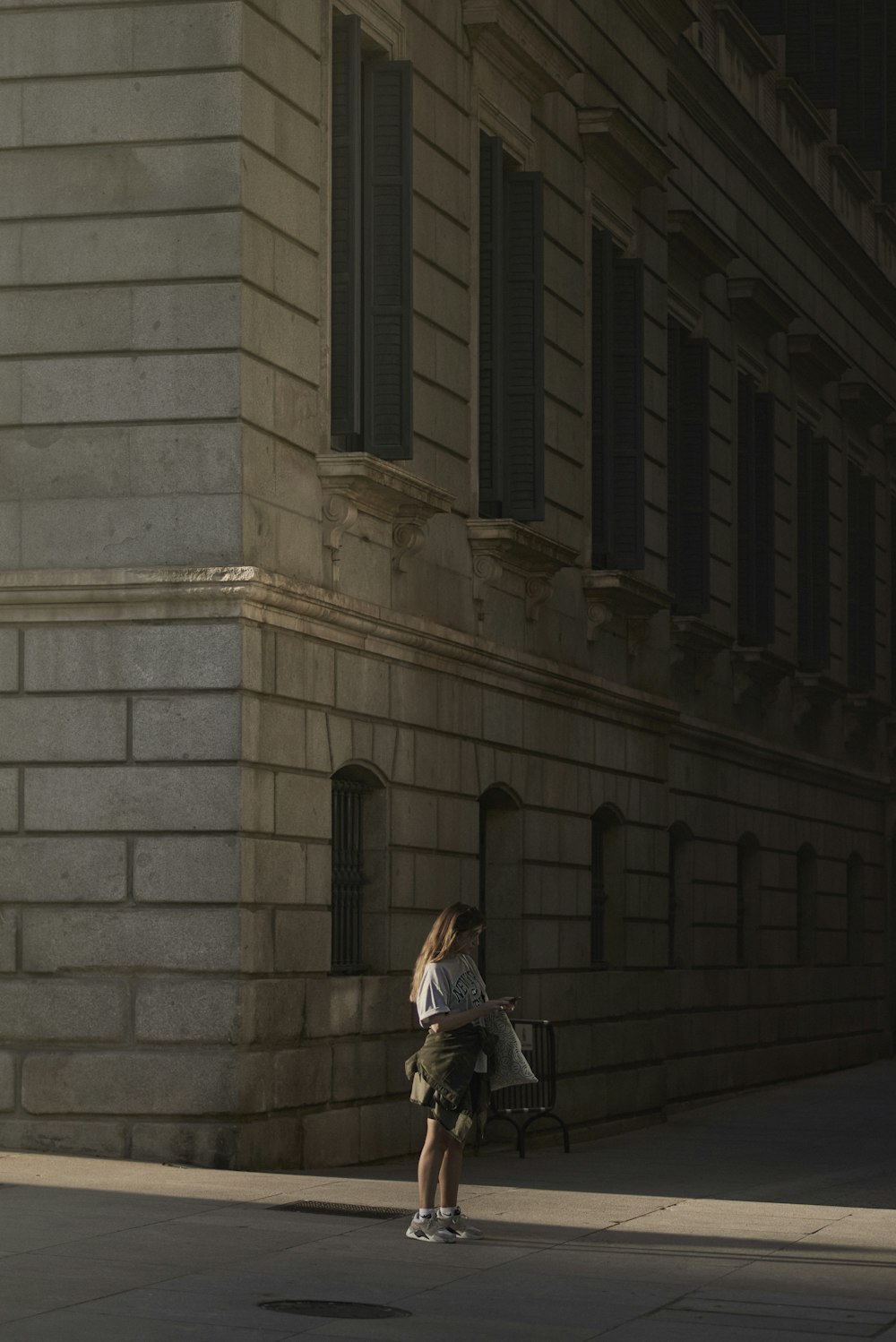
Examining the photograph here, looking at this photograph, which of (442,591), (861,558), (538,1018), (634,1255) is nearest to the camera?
(634,1255)

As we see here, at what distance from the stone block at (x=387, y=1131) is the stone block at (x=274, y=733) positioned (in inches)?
110

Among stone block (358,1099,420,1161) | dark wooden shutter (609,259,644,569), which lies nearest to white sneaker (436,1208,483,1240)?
stone block (358,1099,420,1161)

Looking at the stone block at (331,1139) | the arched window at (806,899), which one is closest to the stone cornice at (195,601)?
the stone block at (331,1139)

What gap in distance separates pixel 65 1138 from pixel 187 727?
2.70m

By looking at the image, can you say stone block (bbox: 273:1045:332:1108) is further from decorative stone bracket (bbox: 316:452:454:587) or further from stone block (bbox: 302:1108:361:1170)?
decorative stone bracket (bbox: 316:452:454:587)

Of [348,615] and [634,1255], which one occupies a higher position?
[348,615]

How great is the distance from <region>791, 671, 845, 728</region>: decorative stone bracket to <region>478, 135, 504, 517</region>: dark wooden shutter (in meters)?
13.3

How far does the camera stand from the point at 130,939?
15.9 metres

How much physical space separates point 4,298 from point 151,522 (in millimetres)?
1853

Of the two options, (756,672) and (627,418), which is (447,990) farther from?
(756,672)

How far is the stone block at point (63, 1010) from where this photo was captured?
52.0 ft

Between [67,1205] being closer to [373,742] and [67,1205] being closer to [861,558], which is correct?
[373,742]

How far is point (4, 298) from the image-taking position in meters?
16.5

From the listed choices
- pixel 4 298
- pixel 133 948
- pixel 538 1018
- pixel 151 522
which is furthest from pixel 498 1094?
pixel 4 298
